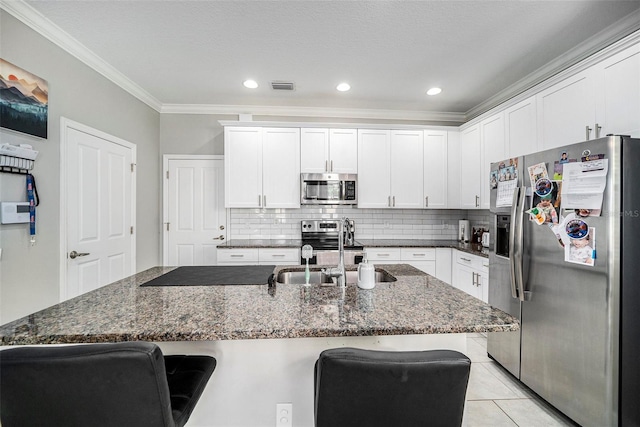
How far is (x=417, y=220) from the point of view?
415 cm

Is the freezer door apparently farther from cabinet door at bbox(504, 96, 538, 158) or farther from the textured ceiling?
the textured ceiling

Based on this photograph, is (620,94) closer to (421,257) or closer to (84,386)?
(421,257)

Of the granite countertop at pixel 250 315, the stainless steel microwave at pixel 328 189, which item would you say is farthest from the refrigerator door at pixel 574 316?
the stainless steel microwave at pixel 328 189

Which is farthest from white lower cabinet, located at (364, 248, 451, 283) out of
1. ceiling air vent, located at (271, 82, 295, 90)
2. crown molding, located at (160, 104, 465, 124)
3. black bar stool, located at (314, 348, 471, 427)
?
black bar stool, located at (314, 348, 471, 427)

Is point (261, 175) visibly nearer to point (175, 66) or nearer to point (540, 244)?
point (175, 66)

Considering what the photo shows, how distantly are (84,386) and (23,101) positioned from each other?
223cm

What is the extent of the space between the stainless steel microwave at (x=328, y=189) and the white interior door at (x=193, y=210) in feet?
3.92

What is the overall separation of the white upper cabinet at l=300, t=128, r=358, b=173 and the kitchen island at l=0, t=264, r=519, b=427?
2.38 m

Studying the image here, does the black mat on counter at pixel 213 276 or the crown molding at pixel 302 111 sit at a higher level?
the crown molding at pixel 302 111

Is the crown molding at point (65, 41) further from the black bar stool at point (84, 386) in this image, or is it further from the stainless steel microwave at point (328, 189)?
the black bar stool at point (84, 386)

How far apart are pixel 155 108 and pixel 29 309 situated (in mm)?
2655

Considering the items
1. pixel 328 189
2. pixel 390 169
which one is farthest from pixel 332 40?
pixel 390 169

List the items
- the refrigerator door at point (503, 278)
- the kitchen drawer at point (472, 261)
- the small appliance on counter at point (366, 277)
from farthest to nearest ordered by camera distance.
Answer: the kitchen drawer at point (472, 261), the refrigerator door at point (503, 278), the small appliance on counter at point (366, 277)

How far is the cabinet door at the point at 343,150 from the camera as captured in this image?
373 centimetres
